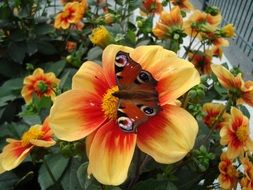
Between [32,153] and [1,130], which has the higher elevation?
[32,153]


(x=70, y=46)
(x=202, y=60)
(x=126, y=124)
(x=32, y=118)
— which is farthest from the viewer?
(x=70, y=46)

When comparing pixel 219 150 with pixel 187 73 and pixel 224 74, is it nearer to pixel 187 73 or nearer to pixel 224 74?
pixel 224 74

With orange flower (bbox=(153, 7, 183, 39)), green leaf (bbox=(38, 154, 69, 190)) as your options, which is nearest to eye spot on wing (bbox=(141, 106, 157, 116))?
green leaf (bbox=(38, 154, 69, 190))

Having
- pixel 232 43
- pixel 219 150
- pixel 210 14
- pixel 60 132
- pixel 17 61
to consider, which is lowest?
pixel 232 43

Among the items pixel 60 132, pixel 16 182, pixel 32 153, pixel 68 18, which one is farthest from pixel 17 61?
pixel 60 132

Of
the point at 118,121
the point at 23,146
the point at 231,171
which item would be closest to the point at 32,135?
the point at 23,146

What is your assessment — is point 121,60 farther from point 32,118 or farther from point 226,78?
point 32,118
